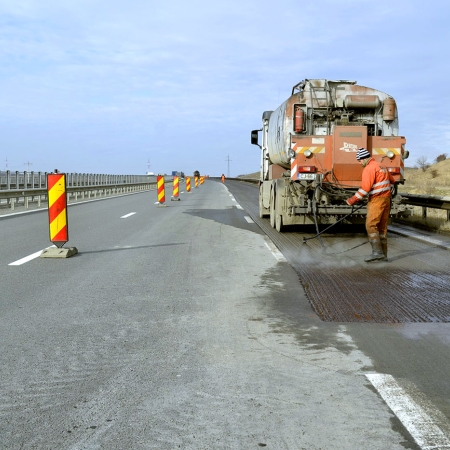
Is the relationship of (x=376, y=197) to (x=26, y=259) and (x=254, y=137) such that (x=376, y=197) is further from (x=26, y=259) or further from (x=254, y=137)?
(x=254, y=137)

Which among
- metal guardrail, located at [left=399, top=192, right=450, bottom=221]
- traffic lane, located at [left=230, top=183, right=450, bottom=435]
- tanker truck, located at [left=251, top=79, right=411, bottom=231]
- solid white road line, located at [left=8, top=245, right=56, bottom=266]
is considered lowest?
solid white road line, located at [left=8, top=245, right=56, bottom=266]

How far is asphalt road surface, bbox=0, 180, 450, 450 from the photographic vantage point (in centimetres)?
319

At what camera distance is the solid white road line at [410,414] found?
3.08 meters

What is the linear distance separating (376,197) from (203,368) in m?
5.89

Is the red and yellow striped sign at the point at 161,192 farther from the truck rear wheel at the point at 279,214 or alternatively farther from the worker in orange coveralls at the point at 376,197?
the worker in orange coveralls at the point at 376,197

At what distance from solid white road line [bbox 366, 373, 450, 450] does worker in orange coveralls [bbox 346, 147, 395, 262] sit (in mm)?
5375

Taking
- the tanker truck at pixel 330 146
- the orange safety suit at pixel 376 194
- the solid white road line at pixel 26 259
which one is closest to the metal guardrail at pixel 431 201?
the tanker truck at pixel 330 146

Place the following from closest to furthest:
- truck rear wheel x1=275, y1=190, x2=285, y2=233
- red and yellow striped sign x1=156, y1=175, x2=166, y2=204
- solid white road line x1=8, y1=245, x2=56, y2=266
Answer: solid white road line x1=8, y1=245, x2=56, y2=266, truck rear wheel x1=275, y1=190, x2=285, y2=233, red and yellow striped sign x1=156, y1=175, x2=166, y2=204

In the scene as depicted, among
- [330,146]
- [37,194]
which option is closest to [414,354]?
[330,146]

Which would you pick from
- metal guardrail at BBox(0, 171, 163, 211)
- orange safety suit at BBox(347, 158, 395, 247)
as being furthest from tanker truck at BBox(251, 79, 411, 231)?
metal guardrail at BBox(0, 171, 163, 211)

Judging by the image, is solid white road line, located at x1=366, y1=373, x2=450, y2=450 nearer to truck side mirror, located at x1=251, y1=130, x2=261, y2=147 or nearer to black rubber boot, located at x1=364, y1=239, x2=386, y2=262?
black rubber boot, located at x1=364, y1=239, x2=386, y2=262

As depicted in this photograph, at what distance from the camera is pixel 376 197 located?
367 inches

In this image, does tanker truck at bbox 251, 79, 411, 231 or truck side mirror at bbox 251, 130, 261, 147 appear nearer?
tanker truck at bbox 251, 79, 411, 231

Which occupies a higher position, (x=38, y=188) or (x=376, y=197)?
(x=376, y=197)
